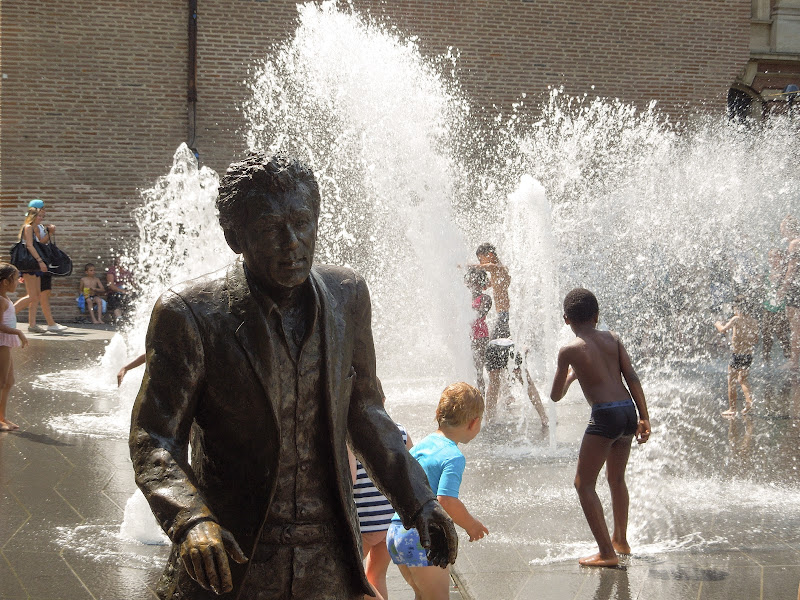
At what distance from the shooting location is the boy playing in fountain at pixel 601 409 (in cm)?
459

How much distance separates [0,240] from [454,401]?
46.9 ft

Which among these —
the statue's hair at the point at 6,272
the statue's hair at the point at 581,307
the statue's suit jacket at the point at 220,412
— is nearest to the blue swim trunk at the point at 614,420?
the statue's hair at the point at 581,307

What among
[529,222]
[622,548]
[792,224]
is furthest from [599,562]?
[792,224]

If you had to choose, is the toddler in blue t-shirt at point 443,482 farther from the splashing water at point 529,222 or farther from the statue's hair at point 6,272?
the statue's hair at point 6,272

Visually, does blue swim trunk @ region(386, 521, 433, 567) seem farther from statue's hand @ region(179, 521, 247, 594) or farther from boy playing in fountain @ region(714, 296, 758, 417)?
boy playing in fountain @ region(714, 296, 758, 417)

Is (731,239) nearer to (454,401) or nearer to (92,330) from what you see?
(92,330)

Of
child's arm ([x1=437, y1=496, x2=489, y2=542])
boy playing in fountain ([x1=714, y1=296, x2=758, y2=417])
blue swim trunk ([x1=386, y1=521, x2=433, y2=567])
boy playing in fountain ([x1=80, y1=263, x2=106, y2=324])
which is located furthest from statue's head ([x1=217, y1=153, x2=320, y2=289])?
boy playing in fountain ([x1=80, y1=263, x2=106, y2=324])

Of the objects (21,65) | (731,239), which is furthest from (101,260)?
(731,239)

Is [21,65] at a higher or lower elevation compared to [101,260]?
higher

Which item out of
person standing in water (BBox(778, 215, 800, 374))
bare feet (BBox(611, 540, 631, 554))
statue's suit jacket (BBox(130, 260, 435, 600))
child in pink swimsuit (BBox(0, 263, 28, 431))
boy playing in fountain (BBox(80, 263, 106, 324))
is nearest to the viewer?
statue's suit jacket (BBox(130, 260, 435, 600))

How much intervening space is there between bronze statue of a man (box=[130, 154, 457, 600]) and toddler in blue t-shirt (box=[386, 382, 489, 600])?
145cm

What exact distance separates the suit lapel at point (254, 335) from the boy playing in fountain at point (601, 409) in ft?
9.80

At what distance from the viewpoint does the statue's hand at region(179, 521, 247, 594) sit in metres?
1.62

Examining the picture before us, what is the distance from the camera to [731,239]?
45.7ft
